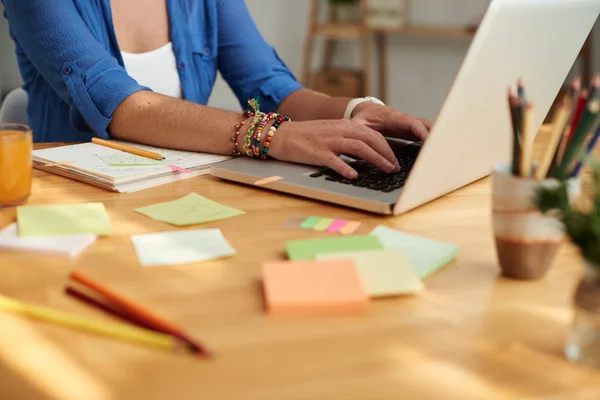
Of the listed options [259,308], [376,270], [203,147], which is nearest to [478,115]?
[376,270]

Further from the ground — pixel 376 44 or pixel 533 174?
pixel 533 174

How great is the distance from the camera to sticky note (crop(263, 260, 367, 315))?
0.58m

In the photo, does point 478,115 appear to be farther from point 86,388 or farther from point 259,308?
point 86,388

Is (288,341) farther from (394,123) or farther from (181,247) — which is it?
(394,123)

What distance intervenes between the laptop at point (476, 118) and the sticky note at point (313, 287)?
0.66 feet

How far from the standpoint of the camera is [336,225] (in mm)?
795

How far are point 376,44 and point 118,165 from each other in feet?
12.0

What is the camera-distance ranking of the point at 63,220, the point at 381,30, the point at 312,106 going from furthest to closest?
the point at 381,30
the point at 312,106
the point at 63,220

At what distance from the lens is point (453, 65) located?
4.30 metres

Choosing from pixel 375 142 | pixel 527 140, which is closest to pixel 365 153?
pixel 375 142

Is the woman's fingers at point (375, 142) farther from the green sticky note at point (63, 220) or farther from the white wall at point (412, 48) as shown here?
the white wall at point (412, 48)

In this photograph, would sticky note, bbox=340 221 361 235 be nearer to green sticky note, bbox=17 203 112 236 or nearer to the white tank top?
green sticky note, bbox=17 203 112 236

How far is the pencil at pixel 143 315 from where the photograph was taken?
51cm

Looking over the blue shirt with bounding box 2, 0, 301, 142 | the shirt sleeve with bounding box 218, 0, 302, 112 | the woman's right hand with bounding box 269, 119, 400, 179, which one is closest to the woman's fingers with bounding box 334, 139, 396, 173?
the woman's right hand with bounding box 269, 119, 400, 179
